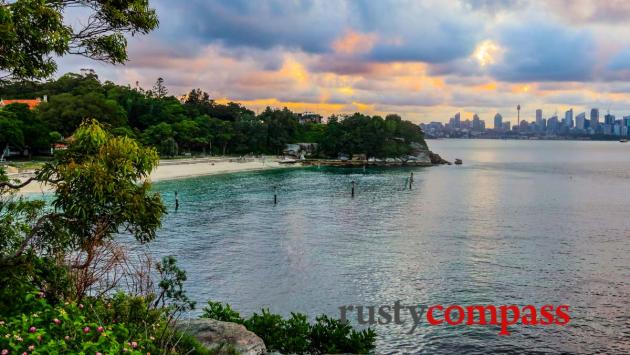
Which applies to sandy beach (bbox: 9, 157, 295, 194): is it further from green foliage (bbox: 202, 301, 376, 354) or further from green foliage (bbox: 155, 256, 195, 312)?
green foliage (bbox: 202, 301, 376, 354)

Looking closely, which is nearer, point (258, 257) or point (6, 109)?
point (258, 257)

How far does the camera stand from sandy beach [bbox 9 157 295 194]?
333 ft

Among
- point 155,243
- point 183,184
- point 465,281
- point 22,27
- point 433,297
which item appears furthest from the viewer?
point 183,184

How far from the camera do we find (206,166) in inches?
4643

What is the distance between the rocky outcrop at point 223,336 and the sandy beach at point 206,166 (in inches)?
3085

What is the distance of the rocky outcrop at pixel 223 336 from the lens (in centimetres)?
1355

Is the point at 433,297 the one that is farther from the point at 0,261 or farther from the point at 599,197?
the point at 599,197

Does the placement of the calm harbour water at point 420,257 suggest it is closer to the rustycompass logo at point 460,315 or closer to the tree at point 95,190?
the rustycompass logo at point 460,315

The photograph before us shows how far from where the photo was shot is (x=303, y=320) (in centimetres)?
1702

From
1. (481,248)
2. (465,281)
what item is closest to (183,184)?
(481,248)

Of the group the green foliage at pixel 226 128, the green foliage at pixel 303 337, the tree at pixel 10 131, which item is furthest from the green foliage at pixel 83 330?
the green foliage at pixel 226 128

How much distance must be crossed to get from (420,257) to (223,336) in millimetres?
26431

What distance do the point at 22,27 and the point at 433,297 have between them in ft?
80.9

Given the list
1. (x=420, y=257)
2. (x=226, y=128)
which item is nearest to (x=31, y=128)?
(x=226, y=128)
